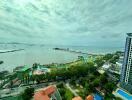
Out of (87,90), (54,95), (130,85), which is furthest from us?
(130,85)

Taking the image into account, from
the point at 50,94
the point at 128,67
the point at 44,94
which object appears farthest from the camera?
the point at 128,67

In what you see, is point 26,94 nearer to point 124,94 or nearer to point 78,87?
point 78,87

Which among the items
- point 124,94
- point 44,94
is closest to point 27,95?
point 44,94

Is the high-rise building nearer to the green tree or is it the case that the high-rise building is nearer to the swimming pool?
the swimming pool

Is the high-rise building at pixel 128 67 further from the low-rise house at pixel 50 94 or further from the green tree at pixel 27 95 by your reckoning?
the green tree at pixel 27 95

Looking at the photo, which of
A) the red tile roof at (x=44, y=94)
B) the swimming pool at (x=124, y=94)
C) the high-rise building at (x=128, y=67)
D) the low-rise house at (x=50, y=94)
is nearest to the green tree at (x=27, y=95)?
the low-rise house at (x=50, y=94)

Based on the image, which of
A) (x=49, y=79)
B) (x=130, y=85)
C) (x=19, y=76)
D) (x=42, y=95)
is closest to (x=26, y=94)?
(x=42, y=95)

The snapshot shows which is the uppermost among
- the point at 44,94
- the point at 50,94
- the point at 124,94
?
the point at 44,94

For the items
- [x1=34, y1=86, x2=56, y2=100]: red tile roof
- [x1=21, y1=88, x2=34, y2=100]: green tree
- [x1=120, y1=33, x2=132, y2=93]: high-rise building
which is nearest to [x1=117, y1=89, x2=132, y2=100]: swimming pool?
[x1=120, y1=33, x2=132, y2=93]: high-rise building

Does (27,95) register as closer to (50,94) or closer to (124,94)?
(50,94)

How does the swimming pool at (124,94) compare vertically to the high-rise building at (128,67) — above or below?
below

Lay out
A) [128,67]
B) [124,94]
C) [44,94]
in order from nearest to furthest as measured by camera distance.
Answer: [44,94] < [124,94] < [128,67]
